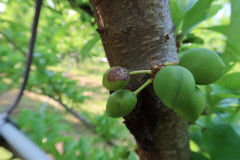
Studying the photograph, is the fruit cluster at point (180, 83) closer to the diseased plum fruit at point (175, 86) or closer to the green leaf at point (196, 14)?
the diseased plum fruit at point (175, 86)

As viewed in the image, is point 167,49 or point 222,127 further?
point 222,127

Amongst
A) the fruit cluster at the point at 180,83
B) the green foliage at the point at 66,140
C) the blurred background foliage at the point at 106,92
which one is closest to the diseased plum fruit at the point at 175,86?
the fruit cluster at the point at 180,83

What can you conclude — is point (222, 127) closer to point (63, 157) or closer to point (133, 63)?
point (133, 63)

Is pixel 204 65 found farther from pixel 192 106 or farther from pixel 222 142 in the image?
pixel 222 142

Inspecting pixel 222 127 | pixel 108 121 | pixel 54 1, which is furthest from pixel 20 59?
pixel 222 127

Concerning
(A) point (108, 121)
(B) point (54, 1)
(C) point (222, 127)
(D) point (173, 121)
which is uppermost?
(B) point (54, 1)
